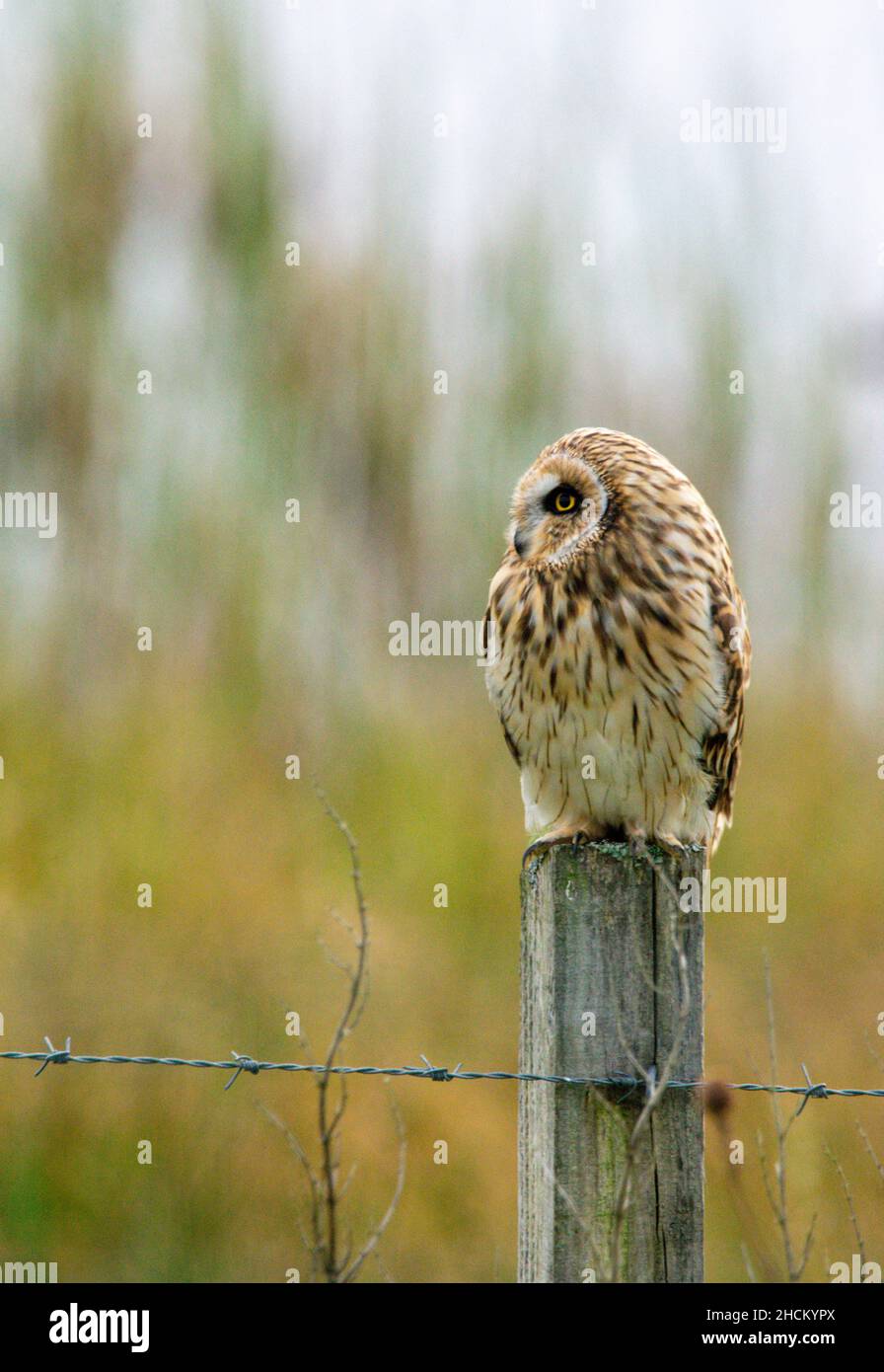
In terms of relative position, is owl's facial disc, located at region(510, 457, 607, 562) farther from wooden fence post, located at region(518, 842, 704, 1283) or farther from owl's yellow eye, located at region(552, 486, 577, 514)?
wooden fence post, located at region(518, 842, 704, 1283)

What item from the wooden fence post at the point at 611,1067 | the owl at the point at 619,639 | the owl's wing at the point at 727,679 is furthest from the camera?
the owl's wing at the point at 727,679

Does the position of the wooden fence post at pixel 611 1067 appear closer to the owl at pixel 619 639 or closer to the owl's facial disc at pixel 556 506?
the owl at pixel 619 639

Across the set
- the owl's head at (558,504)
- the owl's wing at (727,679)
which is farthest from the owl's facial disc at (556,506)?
the owl's wing at (727,679)

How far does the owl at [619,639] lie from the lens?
11.4 ft

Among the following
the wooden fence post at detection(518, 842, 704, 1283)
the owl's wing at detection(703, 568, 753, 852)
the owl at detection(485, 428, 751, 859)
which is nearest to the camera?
the wooden fence post at detection(518, 842, 704, 1283)

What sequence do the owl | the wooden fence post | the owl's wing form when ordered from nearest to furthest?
the wooden fence post → the owl → the owl's wing

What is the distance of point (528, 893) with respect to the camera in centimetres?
243

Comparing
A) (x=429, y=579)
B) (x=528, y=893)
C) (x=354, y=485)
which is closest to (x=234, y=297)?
(x=354, y=485)

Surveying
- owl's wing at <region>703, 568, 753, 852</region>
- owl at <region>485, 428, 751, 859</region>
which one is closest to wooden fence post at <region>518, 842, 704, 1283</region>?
owl at <region>485, 428, 751, 859</region>

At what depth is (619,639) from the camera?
3457 mm

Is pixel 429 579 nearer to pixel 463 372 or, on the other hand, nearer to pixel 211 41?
pixel 463 372

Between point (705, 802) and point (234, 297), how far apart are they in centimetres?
314

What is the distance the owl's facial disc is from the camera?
11.6 ft

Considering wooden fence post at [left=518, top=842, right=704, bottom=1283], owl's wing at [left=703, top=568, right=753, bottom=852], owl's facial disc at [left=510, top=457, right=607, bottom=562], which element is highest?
owl's facial disc at [left=510, top=457, right=607, bottom=562]
